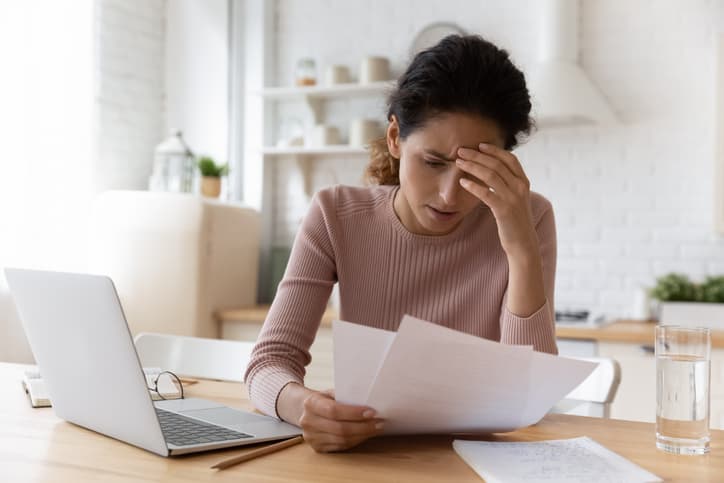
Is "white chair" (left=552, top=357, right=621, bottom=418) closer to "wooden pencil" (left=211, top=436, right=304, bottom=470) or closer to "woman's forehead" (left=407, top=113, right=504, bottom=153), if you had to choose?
"woman's forehead" (left=407, top=113, right=504, bottom=153)

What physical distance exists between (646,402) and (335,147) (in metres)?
1.74

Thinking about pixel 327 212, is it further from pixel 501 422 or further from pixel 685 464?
pixel 685 464

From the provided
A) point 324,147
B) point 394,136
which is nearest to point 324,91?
point 324,147

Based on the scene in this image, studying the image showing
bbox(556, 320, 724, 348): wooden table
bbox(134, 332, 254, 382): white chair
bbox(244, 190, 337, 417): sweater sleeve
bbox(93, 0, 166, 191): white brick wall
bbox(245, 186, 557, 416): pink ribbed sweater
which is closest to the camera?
bbox(244, 190, 337, 417): sweater sleeve

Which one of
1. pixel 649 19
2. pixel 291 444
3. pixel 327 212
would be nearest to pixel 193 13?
pixel 649 19

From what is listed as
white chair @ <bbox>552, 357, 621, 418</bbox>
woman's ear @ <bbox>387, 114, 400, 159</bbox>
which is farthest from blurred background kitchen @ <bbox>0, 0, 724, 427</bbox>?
woman's ear @ <bbox>387, 114, 400, 159</bbox>

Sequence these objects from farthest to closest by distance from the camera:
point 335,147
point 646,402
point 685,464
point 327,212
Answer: point 335,147, point 646,402, point 327,212, point 685,464

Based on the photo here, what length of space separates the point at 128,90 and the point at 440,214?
2753 mm

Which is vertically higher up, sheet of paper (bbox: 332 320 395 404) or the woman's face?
the woman's face

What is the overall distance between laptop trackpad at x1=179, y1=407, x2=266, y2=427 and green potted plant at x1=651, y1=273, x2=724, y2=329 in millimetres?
2152

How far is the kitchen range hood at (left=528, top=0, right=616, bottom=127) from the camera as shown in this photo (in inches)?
127

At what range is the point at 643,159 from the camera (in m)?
3.38

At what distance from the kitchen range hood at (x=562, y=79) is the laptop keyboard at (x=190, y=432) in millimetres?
2337

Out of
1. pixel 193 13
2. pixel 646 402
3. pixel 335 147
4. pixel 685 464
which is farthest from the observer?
pixel 193 13
